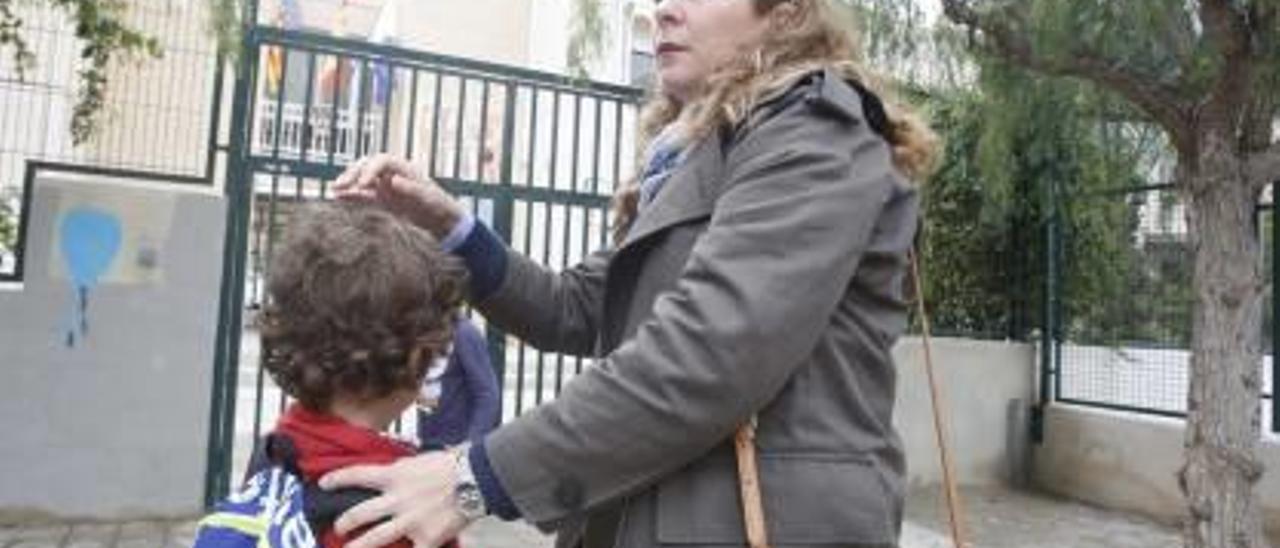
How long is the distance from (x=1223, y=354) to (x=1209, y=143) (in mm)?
801

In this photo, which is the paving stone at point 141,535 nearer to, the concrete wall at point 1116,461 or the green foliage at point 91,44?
the green foliage at point 91,44

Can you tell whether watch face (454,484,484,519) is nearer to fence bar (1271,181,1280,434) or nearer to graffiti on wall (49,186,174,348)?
graffiti on wall (49,186,174,348)

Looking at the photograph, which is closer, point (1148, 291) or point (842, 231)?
point (842, 231)

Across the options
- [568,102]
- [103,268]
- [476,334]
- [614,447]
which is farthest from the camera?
[568,102]

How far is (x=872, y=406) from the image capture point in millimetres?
1525

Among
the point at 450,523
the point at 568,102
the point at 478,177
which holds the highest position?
the point at 568,102

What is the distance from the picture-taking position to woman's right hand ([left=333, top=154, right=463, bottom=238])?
1.86m

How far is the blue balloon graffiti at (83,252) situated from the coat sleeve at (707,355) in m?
5.52

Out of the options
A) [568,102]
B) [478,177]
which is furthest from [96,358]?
[568,102]

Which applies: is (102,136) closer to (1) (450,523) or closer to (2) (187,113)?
(2) (187,113)

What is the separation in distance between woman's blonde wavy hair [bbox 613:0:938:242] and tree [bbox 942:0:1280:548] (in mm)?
3403

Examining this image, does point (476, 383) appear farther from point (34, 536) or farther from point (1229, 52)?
point (1229, 52)

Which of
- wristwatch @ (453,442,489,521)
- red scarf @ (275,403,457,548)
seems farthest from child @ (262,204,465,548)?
wristwatch @ (453,442,489,521)

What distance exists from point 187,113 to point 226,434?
1.66 meters
